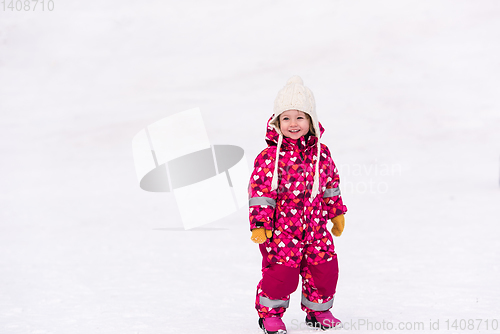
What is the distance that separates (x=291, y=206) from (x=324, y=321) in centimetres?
93

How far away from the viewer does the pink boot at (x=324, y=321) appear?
167 inches

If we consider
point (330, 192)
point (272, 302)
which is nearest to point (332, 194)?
point (330, 192)

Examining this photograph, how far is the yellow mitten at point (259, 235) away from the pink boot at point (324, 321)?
815 mm

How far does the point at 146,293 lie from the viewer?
5559 mm

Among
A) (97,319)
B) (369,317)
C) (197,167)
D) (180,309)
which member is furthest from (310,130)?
(197,167)

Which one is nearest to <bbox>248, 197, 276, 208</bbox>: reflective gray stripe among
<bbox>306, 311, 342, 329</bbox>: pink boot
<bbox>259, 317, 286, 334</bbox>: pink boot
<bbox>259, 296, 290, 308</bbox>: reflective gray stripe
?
<bbox>259, 296, 290, 308</bbox>: reflective gray stripe

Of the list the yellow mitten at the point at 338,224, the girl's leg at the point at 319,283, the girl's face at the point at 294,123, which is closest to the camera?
the girl's face at the point at 294,123

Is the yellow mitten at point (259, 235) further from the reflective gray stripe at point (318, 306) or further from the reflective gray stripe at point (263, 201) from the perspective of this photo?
the reflective gray stripe at point (318, 306)

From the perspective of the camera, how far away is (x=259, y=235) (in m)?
3.95

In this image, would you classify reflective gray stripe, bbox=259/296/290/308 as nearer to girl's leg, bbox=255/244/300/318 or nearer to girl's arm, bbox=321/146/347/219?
girl's leg, bbox=255/244/300/318

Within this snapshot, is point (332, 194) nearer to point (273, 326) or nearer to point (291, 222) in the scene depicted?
point (291, 222)

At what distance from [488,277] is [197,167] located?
15.3ft

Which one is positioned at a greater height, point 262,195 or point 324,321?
point 262,195

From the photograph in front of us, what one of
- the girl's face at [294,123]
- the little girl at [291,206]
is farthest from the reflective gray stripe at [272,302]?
the girl's face at [294,123]
